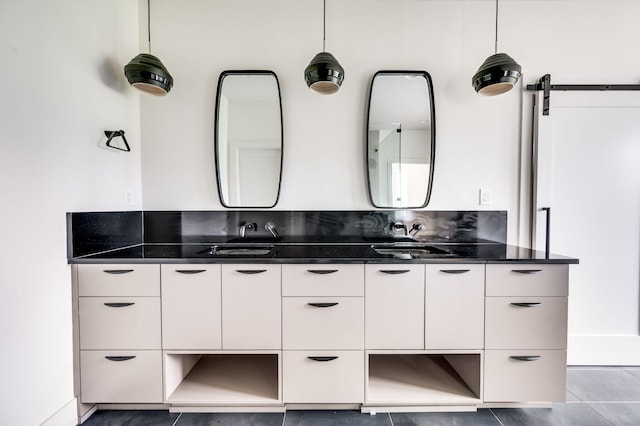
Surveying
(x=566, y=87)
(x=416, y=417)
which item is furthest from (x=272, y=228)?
(x=566, y=87)

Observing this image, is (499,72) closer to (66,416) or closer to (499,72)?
(499,72)

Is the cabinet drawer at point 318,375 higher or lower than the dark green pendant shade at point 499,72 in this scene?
lower

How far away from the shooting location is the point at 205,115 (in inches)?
76.5

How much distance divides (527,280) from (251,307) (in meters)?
1.44

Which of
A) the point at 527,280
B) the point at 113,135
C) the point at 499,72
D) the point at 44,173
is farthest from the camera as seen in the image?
the point at 113,135

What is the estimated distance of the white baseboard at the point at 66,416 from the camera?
128cm

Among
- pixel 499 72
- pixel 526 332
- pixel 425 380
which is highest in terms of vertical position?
pixel 499 72

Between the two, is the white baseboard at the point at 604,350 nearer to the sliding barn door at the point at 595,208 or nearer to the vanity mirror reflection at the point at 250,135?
the sliding barn door at the point at 595,208

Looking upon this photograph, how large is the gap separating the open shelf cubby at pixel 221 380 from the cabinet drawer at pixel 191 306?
6.3 inches

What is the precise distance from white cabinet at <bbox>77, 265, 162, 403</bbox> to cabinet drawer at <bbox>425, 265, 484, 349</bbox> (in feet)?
4.67

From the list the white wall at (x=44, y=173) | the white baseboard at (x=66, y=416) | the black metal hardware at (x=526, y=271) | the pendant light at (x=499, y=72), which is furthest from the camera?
the pendant light at (x=499, y=72)

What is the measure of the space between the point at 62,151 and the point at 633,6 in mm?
3767

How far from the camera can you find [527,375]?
4.61ft

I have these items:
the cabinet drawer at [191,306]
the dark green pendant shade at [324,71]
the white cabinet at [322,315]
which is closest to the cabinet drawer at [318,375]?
the white cabinet at [322,315]
